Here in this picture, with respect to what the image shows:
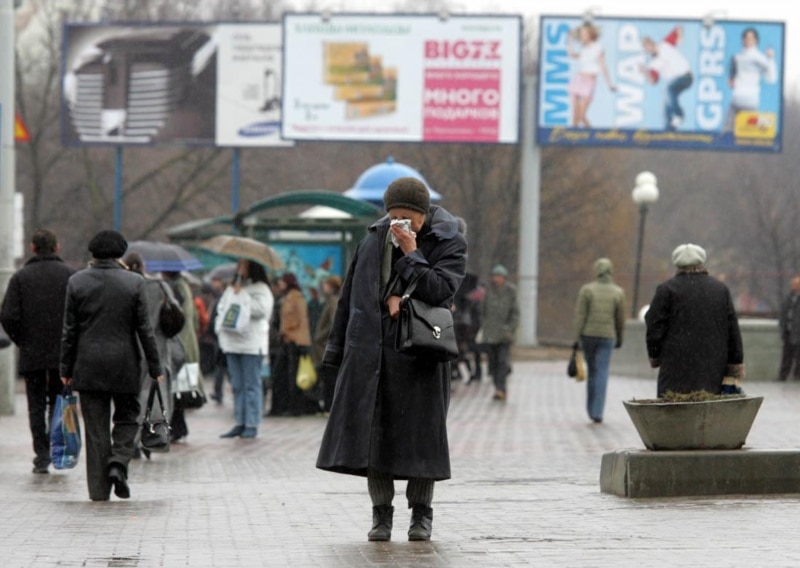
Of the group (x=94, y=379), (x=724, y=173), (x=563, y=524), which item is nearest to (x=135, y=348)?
(x=94, y=379)

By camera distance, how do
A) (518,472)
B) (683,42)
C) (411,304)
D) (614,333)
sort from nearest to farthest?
(411,304), (518,472), (614,333), (683,42)

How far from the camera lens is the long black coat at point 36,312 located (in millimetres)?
12266

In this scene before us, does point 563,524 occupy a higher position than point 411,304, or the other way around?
point 411,304

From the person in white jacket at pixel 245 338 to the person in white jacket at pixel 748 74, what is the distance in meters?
21.1

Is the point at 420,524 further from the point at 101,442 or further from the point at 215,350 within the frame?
the point at 215,350

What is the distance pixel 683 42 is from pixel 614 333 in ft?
61.1

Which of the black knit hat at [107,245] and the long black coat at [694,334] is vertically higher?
the black knit hat at [107,245]

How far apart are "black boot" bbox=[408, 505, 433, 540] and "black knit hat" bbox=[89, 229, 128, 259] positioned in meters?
3.35

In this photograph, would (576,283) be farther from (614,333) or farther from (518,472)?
(518,472)

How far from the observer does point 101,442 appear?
1046cm

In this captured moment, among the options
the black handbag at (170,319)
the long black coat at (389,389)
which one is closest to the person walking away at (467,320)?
the black handbag at (170,319)

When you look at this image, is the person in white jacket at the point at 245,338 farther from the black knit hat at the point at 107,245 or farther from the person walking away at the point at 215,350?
the black knit hat at the point at 107,245

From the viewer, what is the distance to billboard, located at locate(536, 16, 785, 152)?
35.4 m

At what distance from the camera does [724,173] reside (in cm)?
7038
